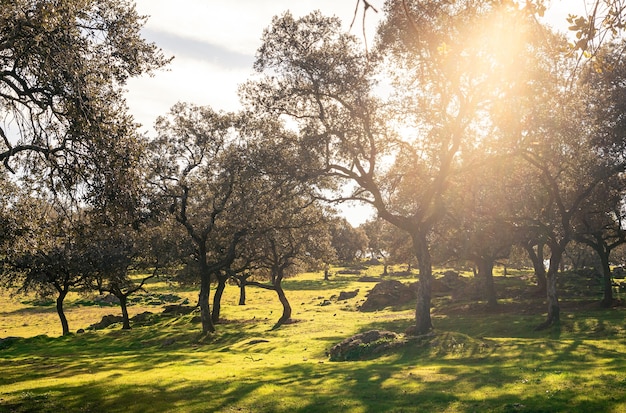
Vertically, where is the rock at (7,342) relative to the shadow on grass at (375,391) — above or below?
below

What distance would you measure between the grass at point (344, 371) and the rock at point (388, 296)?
15853 mm

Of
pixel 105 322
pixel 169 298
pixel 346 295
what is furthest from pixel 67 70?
pixel 169 298

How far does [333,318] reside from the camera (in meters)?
55.7

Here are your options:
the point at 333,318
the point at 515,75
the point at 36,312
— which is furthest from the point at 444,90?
the point at 36,312

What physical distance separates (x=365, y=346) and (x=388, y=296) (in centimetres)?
3875

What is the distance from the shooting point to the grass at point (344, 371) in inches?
640

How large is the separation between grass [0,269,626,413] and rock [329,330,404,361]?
0.98 m

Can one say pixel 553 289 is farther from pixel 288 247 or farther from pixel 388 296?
pixel 388 296

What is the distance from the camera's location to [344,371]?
914 inches

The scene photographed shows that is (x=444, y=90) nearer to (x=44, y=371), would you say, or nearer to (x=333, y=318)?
(x=44, y=371)

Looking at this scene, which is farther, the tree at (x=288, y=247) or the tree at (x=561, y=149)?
the tree at (x=288, y=247)

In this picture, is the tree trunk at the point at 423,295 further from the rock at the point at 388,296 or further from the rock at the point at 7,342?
the rock at the point at 7,342

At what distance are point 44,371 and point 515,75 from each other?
3180 cm

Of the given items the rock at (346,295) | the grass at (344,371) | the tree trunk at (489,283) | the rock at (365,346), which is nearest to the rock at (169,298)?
the rock at (346,295)
